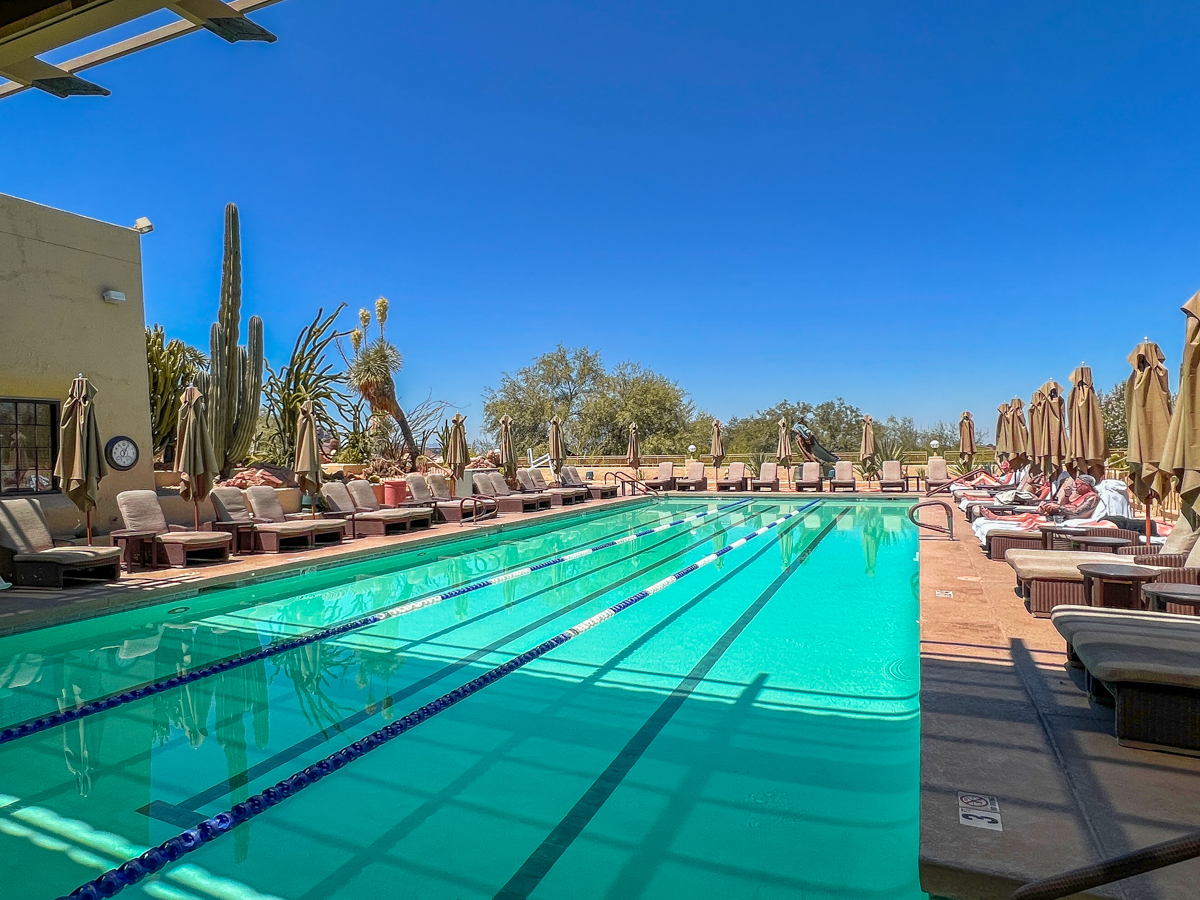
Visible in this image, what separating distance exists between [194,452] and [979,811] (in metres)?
8.66

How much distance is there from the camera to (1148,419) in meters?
4.74

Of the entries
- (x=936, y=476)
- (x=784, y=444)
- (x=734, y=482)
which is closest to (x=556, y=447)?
(x=734, y=482)

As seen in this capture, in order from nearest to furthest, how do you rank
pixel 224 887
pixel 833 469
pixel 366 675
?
pixel 224 887, pixel 366 675, pixel 833 469

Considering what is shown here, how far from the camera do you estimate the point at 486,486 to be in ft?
48.3

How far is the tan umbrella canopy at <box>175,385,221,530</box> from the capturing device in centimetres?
848

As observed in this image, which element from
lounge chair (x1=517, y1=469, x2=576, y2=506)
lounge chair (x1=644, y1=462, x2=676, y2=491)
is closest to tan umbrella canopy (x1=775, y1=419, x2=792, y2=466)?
lounge chair (x1=644, y1=462, x2=676, y2=491)

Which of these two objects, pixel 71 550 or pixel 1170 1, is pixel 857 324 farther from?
pixel 71 550

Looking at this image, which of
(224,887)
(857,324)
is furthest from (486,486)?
(857,324)

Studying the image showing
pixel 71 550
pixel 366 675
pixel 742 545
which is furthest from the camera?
pixel 742 545

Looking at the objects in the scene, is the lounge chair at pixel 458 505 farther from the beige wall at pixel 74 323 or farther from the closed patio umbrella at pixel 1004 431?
the closed patio umbrella at pixel 1004 431

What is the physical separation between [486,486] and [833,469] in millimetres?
9562

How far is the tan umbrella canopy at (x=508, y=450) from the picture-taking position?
15672mm

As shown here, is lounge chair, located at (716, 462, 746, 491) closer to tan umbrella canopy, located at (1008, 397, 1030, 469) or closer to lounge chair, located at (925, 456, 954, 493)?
lounge chair, located at (925, 456, 954, 493)

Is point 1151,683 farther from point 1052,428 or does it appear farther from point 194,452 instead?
point 194,452
